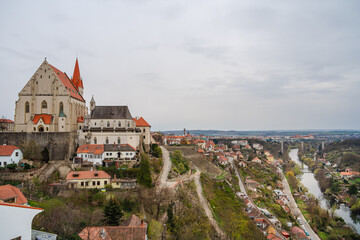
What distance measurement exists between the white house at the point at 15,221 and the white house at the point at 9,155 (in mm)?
24959

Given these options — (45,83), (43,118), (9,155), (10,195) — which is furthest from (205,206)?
(45,83)

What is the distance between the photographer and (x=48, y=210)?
23266mm

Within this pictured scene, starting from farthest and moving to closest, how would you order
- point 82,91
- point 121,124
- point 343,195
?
point 343,195
point 82,91
point 121,124

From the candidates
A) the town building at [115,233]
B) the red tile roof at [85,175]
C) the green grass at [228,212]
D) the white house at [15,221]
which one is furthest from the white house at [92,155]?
the white house at [15,221]

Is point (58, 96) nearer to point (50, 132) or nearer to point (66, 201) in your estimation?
point (50, 132)

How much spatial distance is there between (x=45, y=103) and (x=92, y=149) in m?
11.0

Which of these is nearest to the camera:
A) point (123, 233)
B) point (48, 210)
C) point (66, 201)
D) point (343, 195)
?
point (123, 233)

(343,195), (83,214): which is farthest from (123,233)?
(343,195)

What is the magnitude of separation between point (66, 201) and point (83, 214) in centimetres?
429

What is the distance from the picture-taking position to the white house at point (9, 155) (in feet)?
103

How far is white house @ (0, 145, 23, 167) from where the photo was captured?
31344 millimetres

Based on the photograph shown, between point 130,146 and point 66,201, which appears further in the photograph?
point 130,146

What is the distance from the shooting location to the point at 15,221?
1045cm

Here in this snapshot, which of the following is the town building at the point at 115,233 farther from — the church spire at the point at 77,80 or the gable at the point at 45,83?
the church spire at the point at 77,80
